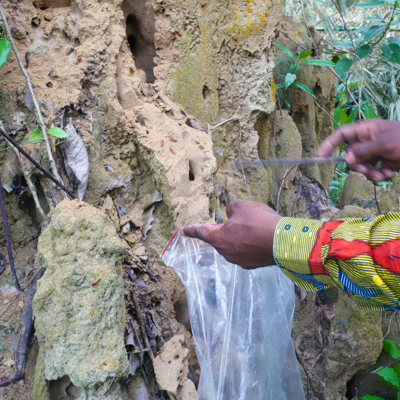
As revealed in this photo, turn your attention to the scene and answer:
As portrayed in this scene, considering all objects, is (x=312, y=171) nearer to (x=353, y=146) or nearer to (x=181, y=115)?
(x=181, y=115)

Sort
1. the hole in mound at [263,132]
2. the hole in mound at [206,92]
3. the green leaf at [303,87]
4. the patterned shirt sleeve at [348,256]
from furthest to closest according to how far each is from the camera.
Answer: the green leaf at [303,87], the hole in mound at [263,132], the hole in mound at [206,92], the patterned shirt sleeve at [348,256]

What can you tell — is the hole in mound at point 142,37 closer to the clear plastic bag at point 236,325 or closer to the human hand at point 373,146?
the clear plastic bag at point 236,325

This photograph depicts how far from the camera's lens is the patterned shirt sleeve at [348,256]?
87 cm

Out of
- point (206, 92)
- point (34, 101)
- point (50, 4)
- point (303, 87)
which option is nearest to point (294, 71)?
point (303, 87)

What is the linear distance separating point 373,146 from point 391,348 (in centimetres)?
198

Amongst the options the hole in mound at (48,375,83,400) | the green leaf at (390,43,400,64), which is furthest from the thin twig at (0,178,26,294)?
the green leaf at (390,43,400,64)

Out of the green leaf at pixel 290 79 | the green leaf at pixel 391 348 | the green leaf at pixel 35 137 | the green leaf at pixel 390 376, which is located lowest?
the green leaf at pixel 390 376

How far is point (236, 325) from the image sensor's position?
5.30 feet

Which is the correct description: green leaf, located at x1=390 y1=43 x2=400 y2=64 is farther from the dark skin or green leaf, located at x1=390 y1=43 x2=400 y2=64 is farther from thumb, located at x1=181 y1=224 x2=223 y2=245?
thumb, located at x1=181 y1=224 x2=223 y2=245

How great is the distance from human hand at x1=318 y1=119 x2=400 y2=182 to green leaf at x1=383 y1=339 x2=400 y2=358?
1853 mm

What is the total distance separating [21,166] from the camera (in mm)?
1765

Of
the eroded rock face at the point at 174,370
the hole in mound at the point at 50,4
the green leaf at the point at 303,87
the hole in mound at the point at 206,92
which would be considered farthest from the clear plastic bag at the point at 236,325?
the green leaf at the point at 303,87

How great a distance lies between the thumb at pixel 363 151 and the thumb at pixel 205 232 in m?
0.51

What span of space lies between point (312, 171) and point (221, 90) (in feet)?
5.80
